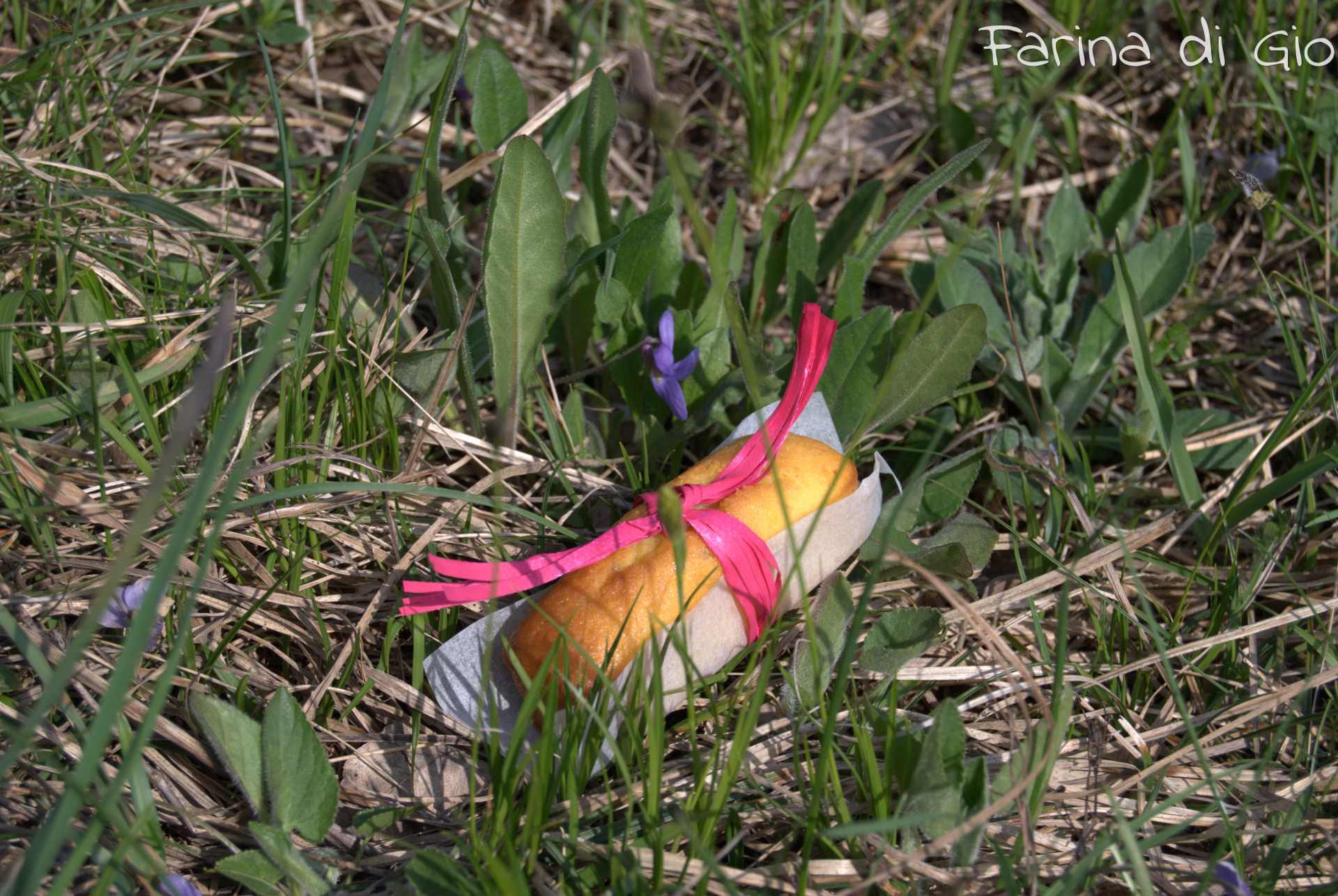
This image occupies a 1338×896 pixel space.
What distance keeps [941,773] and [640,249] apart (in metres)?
1.22

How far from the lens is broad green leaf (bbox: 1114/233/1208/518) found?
1.99 meters

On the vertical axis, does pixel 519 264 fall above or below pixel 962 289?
above

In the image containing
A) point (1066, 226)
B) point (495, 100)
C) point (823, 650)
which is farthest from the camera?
point (1066, 226)

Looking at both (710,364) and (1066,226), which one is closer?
(710,364)

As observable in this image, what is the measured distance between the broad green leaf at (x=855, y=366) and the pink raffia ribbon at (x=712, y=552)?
0.36m

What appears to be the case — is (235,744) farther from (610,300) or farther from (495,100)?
(495,100)

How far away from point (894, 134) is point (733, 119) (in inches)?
19.4

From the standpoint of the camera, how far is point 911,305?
256 centimetres

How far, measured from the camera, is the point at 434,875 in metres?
1.28

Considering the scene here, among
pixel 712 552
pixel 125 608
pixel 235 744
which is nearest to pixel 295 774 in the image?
pixel 235 744

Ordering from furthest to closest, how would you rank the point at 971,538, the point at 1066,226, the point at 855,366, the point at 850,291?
the point at 1066,226 → the point at 850,291 → the point at 855,366 → the point at 971,538

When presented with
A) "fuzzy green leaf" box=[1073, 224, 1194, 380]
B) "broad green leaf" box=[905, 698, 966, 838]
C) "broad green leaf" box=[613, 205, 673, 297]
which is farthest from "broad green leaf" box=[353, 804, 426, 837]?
"fuzzy green leaf" box=[1073, 224, 1194, 380]

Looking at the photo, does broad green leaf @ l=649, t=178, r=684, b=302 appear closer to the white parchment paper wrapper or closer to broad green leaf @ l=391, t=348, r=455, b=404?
broad green leaf @ l=391, t=348, r=455, b=404

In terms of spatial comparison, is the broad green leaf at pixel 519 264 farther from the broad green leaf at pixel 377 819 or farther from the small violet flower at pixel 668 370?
the broad green leaf at pixel 377 819
